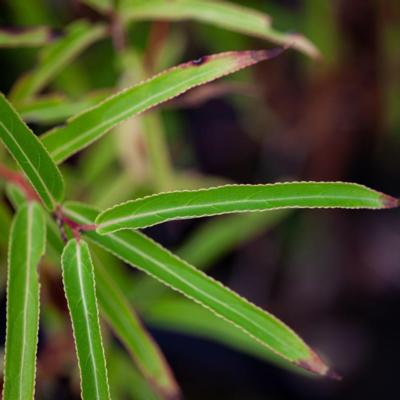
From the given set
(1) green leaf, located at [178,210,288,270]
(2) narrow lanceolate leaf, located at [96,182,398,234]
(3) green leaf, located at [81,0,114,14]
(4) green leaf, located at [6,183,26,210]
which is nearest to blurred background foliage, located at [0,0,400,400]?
(1) green leaf, located at [178,210,288,270]

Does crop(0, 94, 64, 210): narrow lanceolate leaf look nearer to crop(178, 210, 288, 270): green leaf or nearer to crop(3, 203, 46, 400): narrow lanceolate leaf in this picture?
crop(3, 203, 46, 400): narrow lanceolate leaf

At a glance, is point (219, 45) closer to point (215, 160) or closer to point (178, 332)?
point (215, 160)

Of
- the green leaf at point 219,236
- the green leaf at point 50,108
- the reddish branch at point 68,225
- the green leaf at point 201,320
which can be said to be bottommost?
the reddish branch at point 68,225

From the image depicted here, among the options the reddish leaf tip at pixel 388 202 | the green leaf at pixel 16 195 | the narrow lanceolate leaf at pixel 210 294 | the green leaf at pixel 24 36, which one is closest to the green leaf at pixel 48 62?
the green leaf at pixel 24 36

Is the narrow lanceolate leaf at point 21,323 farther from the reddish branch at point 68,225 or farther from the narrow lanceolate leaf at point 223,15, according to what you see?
the narrow lanceolate leaf at point 223,15

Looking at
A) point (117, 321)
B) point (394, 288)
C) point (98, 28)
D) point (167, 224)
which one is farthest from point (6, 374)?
point (394, 288)

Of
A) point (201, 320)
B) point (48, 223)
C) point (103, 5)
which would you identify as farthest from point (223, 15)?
point (201, 320)
